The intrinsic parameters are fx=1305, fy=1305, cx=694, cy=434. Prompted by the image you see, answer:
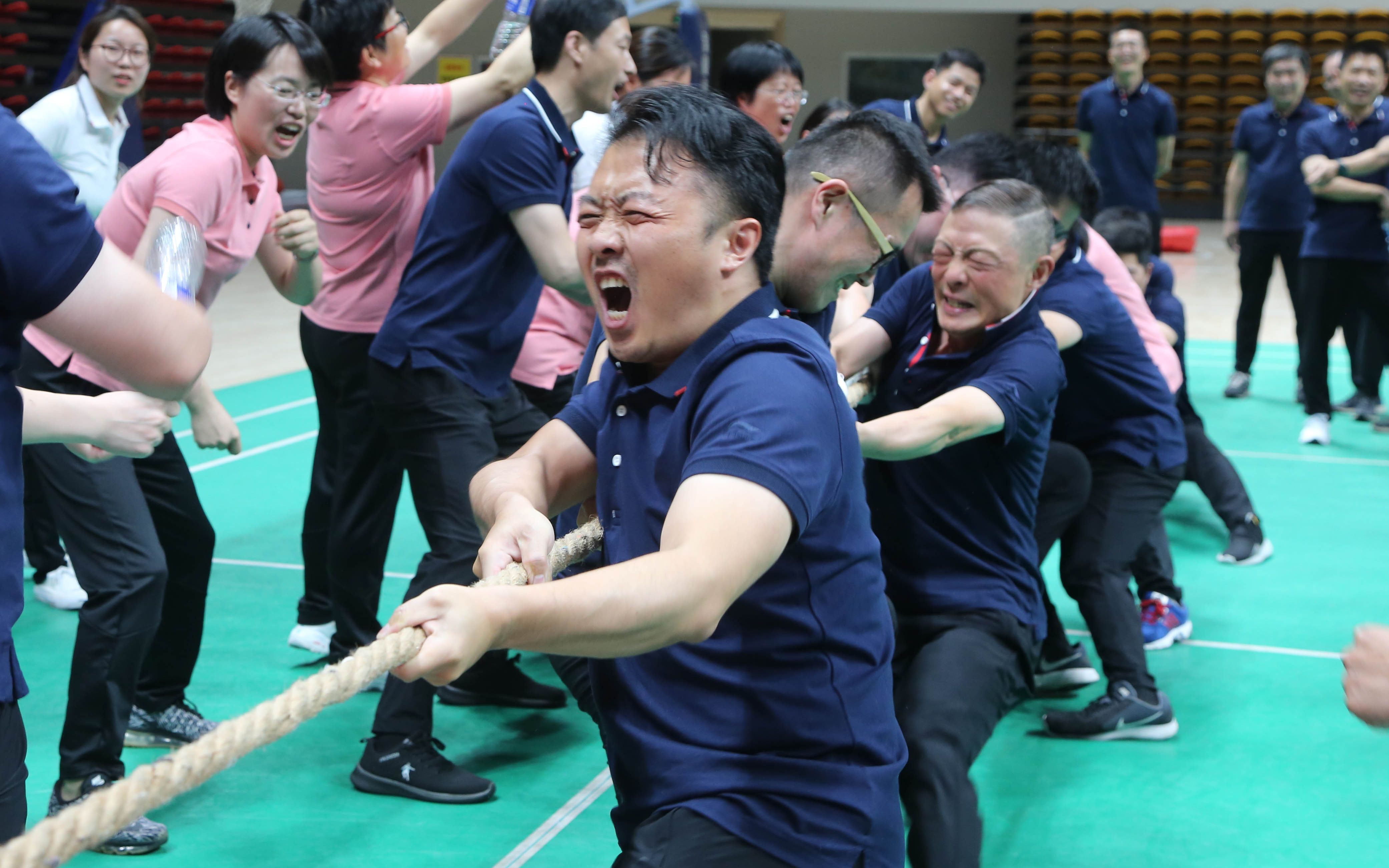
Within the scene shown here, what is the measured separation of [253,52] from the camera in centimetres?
340

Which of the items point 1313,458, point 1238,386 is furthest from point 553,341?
point 1238,386

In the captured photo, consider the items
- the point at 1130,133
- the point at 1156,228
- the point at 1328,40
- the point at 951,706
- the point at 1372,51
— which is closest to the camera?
the point at 951,706

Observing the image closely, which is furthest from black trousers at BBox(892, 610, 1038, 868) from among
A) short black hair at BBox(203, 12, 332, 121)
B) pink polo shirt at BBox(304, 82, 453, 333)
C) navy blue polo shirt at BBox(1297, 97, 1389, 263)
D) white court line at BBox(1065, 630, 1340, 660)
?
navy blue polo shirt at BBox(1297, 97, 1389, 263)

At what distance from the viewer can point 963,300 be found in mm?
3141

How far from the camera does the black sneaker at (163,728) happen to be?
3729 millimetres

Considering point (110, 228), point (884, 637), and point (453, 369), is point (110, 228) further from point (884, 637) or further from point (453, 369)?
point (884, 637)

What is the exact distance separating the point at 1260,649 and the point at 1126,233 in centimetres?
201

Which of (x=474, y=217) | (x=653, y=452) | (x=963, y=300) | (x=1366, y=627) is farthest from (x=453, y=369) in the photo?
(x=1366, y=627)

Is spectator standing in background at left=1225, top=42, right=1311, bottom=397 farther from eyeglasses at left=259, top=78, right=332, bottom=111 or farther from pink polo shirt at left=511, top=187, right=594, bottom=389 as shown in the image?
eyeglasses at left=259, top=78, right=332, bottom=111

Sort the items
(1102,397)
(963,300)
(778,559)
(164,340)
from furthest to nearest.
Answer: (1102,397) < (963,300) < (778,559) < (164,340)

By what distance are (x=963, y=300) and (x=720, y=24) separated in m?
20.8

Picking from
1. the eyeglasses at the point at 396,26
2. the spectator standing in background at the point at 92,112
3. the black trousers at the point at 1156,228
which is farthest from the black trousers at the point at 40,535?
the black trousers at the point at 1156,228

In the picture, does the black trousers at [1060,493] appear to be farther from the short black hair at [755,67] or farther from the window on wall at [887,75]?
the window on wall at [887,75]

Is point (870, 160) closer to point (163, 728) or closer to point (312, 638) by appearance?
point (163, 728)
